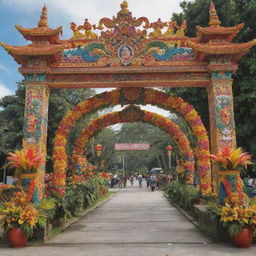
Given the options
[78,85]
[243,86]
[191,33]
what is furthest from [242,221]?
[191,33]

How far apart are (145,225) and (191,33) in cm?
973

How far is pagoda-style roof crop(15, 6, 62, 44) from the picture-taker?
8070 millimetres

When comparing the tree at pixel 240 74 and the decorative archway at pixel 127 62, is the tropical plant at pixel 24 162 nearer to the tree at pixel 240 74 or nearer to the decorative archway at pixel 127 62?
the decorative archway at pixel 127 62

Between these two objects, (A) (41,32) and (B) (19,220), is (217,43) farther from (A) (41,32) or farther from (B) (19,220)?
(B) (19,220)

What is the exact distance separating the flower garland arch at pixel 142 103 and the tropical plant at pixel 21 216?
7.94ft

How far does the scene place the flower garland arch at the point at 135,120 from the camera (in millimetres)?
10711

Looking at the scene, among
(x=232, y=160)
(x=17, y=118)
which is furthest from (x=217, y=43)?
(x=17, y=118)

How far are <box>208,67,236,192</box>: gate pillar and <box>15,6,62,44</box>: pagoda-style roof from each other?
15.2 feet

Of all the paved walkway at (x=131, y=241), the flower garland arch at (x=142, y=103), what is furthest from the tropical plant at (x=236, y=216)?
the flower garland arch at (x=142, y=103)

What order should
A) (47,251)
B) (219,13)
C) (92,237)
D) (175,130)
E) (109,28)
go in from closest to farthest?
(47,251)
(92,237)
(109,28)
(175,130)
(219,13)

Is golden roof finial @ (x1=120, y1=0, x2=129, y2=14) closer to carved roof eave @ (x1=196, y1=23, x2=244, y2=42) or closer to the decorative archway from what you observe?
the decorative archway

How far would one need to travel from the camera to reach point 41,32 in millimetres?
8078

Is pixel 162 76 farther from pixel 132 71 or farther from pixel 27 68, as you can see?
pixel 27 68

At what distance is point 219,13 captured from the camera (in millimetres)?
13125
